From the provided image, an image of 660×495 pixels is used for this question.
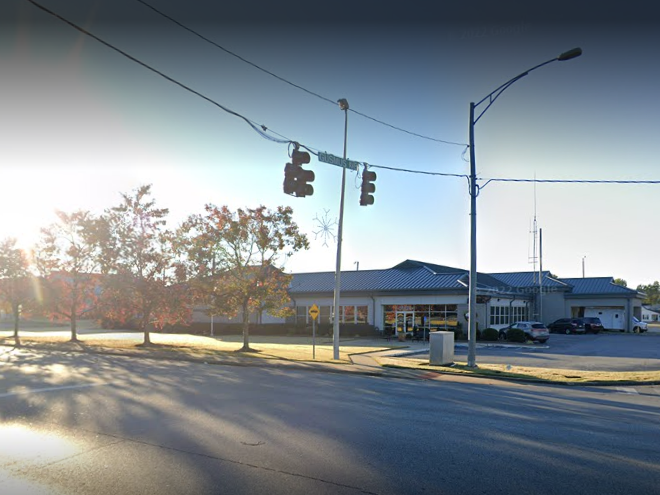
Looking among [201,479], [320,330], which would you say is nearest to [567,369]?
[201,479]

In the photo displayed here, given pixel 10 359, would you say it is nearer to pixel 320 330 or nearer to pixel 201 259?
pixel 201 259

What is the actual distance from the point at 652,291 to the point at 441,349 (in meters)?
144

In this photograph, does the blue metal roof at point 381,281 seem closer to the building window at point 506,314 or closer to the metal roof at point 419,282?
the metal roof at point 419,282

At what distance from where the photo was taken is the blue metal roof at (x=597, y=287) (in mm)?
50656

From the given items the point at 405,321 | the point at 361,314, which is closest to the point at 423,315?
the point at 405,321

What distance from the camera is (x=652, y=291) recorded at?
137875 millimetres

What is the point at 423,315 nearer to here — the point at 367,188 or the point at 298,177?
the point at 367,188

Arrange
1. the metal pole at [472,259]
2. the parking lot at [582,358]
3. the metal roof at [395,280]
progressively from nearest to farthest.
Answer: the metal pole at [472,259]
the parking lot at [582,358]
the metal roof at [395,280]

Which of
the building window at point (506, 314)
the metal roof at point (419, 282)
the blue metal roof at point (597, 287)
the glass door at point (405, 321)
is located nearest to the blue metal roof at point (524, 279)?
the metal roof at point (419, 282)

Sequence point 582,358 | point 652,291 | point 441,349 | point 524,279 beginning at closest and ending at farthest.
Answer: point 441,349 < point 582,358 < point 524,279 < point 652,291

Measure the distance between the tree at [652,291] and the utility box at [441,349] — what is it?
133 m

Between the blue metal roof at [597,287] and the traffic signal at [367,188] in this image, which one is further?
the blue metal roof at [597,287]

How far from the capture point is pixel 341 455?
6.61 m

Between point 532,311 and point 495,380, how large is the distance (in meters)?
38.7
